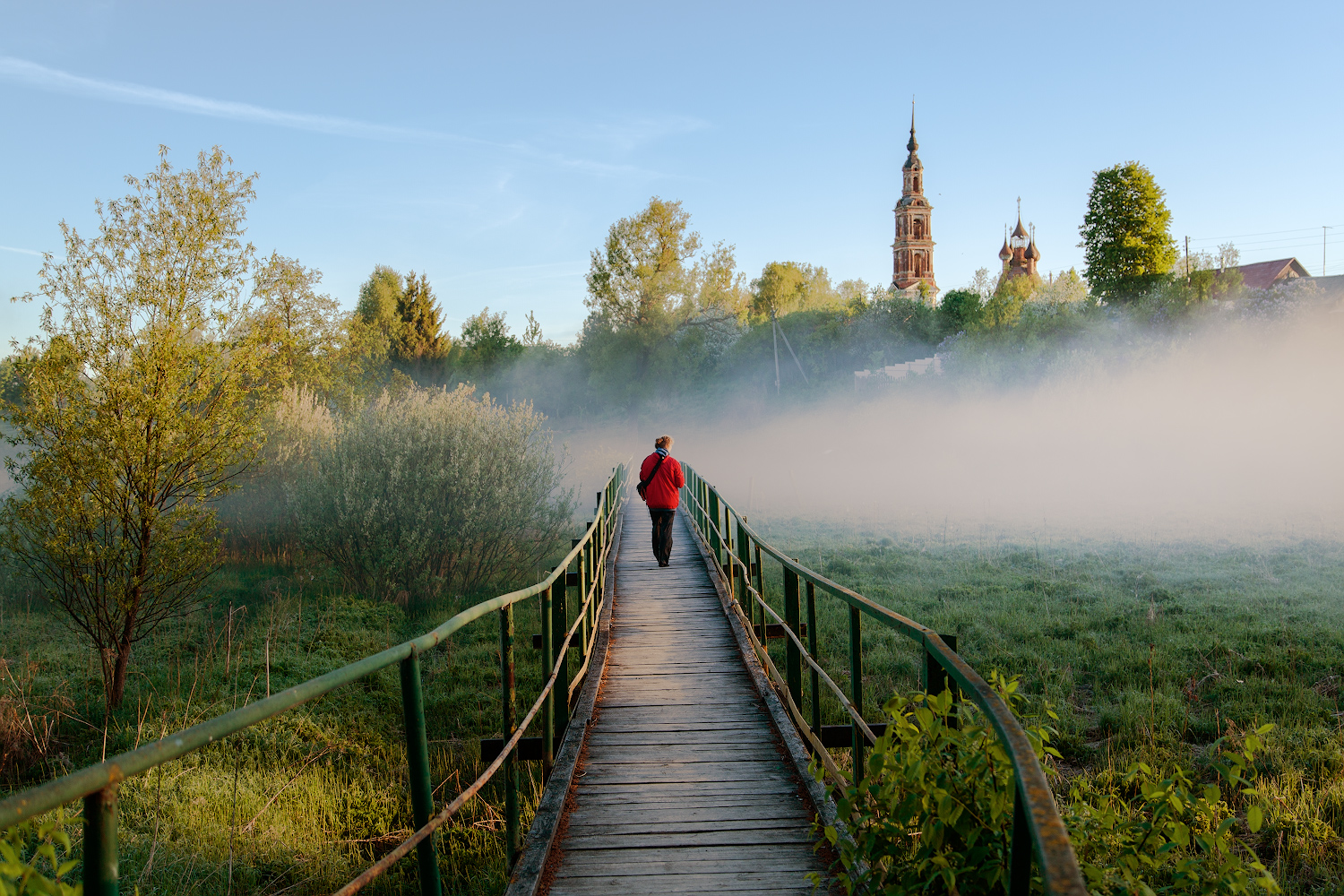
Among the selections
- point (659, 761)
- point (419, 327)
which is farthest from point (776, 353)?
point (659, 761)

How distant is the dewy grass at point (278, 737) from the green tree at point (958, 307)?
141ft

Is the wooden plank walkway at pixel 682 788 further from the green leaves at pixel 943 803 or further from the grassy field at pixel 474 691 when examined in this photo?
the grassy field at pixel 474 691

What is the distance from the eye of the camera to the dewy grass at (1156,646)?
6.77 metres

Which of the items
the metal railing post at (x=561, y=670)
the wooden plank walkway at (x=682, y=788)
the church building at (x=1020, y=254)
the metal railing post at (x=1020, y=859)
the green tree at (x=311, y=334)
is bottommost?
the wooden plank walkway at (x=682, y=788)

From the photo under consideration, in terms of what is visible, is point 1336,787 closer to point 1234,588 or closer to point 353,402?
point 1234,588

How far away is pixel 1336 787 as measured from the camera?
626 centimetres

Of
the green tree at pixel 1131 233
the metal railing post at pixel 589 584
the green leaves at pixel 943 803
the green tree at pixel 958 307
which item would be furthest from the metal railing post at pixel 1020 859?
the green tree at pixel 958 307

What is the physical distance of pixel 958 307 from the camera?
170 feet

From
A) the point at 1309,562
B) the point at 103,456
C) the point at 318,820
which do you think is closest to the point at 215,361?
the point at 103,456

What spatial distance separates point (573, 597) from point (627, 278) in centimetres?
Answer: 3527

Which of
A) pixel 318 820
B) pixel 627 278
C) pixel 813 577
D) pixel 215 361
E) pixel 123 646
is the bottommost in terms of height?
pixel 318 820

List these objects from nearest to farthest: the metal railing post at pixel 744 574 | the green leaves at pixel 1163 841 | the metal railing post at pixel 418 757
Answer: the green leaves at pixel 1163 841
the metal railing post at pixel 418 757
the metal railing post at pixel 744 574

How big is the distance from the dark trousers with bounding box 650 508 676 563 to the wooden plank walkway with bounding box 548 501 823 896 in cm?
360

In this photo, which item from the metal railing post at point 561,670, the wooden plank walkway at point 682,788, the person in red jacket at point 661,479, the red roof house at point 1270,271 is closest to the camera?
the wooden plank walkway at point 682,788
